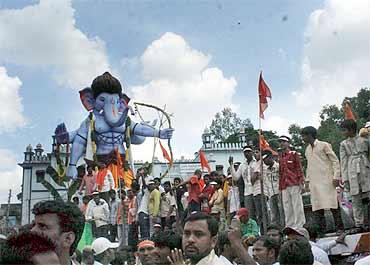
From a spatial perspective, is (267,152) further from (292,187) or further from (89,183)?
(89,183)

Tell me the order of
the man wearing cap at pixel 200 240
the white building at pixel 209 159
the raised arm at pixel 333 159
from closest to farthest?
the man wearing cap at pixel 200 240, the raised arm at pixel 333 159, the white building at pixel 209 159

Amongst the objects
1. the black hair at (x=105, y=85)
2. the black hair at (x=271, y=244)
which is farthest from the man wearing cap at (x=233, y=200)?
the black hair at (x=105, y=85)

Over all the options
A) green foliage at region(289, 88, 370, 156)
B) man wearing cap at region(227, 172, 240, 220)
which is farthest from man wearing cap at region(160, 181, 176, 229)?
green foliage at region(289, 88, 370, 156)

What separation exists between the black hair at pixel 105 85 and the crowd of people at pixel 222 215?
5.60 m

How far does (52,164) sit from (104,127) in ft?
62.1

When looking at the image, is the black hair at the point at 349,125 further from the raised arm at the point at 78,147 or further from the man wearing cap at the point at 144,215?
the raised arm at the point at 78,147

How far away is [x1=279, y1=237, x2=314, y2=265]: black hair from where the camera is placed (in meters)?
3.36

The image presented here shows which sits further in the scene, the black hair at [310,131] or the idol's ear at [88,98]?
the idol's ear at [88,98]

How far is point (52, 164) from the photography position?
1483 inches

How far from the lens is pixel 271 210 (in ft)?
30.8

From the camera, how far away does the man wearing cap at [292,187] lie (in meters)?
8.20

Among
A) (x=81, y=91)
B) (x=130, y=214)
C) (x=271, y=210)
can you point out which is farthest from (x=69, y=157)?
(x=271, y=210)

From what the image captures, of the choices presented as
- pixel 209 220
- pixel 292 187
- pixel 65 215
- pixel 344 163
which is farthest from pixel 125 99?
pixel 65 215

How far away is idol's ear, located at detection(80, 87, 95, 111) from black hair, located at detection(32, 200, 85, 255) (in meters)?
17.7
